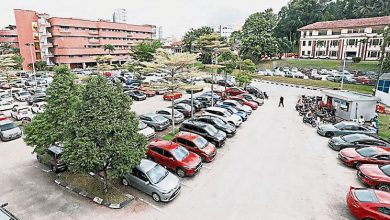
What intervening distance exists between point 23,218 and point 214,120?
42.5 ft

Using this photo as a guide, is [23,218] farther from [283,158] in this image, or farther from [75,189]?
[283,158]

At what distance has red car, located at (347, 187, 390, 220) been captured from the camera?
8.86 m

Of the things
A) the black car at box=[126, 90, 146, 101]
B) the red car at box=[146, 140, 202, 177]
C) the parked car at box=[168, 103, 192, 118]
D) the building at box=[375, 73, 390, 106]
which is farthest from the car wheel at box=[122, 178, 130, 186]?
the building at box=[375, 73, 390, 106]

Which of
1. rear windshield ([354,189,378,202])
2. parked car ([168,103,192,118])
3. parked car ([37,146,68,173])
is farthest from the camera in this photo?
parked car ([168,103,192,118])

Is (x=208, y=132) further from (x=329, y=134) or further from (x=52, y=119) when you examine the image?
(x=329, y=134)

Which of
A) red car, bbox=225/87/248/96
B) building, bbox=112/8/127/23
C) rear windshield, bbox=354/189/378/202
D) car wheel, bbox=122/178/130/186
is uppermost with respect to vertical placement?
building, bbox=112/8/127/23

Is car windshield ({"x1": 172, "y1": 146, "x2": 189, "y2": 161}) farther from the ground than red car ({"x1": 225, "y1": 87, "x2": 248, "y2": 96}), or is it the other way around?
red car ({"x1": 225, "y1": 87, "x2": 248, "y2": 96})

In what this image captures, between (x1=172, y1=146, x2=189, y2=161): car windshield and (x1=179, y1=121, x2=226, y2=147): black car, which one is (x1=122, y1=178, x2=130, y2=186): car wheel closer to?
(x1=172, y1=146, x2=189, y2=161): car windshield

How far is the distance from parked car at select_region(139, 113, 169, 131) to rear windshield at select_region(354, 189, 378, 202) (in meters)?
13.6

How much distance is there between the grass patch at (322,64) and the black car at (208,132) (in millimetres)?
43672

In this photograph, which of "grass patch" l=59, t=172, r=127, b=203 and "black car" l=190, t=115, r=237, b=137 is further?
"black car" l=190, t=115, r=237, b=137

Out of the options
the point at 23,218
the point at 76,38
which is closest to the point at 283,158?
the point at 23,218

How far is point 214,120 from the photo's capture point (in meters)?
19.0

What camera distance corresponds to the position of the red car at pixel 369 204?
29.1ft
